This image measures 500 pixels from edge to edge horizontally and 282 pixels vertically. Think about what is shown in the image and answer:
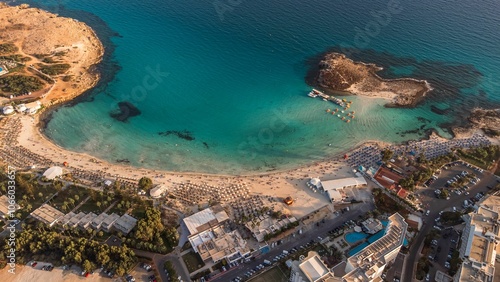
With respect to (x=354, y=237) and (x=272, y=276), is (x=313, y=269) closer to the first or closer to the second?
(x=272, y=276)

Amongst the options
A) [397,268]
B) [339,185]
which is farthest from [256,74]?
[397,268]

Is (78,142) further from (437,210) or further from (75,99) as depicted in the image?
(437,210)

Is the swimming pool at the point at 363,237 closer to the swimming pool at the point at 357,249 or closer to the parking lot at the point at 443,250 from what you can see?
the swimming pool at the point at 357,249

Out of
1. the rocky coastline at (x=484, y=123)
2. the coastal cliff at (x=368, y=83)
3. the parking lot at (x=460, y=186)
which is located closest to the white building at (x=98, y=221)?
the parking lot at (x=460, y=186)

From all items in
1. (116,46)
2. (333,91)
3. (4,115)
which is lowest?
(4,115)

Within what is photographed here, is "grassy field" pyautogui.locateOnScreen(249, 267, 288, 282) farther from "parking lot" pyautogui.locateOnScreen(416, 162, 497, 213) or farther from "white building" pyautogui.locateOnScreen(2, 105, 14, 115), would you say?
"white building" pyautogui.locateOnScreen(2, 105, 14, 115)

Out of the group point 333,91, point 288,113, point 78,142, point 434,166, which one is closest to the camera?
point 434,166

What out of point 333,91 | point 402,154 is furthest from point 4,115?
point 402,154
